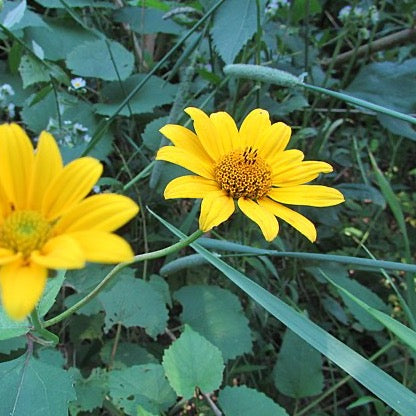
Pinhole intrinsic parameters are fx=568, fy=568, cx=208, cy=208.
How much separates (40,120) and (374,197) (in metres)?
0.85

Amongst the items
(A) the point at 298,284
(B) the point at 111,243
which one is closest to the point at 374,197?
(A) the point at 298,284

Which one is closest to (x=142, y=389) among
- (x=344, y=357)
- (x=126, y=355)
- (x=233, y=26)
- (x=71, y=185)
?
(x=126, y=355)

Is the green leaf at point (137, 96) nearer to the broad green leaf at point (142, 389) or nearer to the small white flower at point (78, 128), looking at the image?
the small white flower at point (78, 128)

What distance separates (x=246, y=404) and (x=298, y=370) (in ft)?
0.84

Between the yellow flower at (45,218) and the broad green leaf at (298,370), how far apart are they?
695 mm

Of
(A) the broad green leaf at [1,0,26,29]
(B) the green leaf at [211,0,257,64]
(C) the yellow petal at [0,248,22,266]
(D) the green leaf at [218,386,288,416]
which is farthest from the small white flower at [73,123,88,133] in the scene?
(C) the yellow petal at [0,248,22,266]

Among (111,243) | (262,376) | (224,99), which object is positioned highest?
(111,243)

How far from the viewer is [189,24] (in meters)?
1.46

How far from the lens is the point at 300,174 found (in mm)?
783

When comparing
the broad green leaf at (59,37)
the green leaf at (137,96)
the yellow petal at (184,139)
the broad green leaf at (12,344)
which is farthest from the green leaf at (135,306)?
the broad green leaf at (59,37)

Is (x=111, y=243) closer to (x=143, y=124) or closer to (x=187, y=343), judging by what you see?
(x=187, y=343)

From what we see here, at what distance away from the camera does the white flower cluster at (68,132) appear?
131 cm

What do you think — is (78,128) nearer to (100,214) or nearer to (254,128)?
(254,128)

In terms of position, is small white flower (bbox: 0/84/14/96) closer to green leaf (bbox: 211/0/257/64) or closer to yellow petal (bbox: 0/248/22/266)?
green leaf (bbox: 211/0/257/64)
